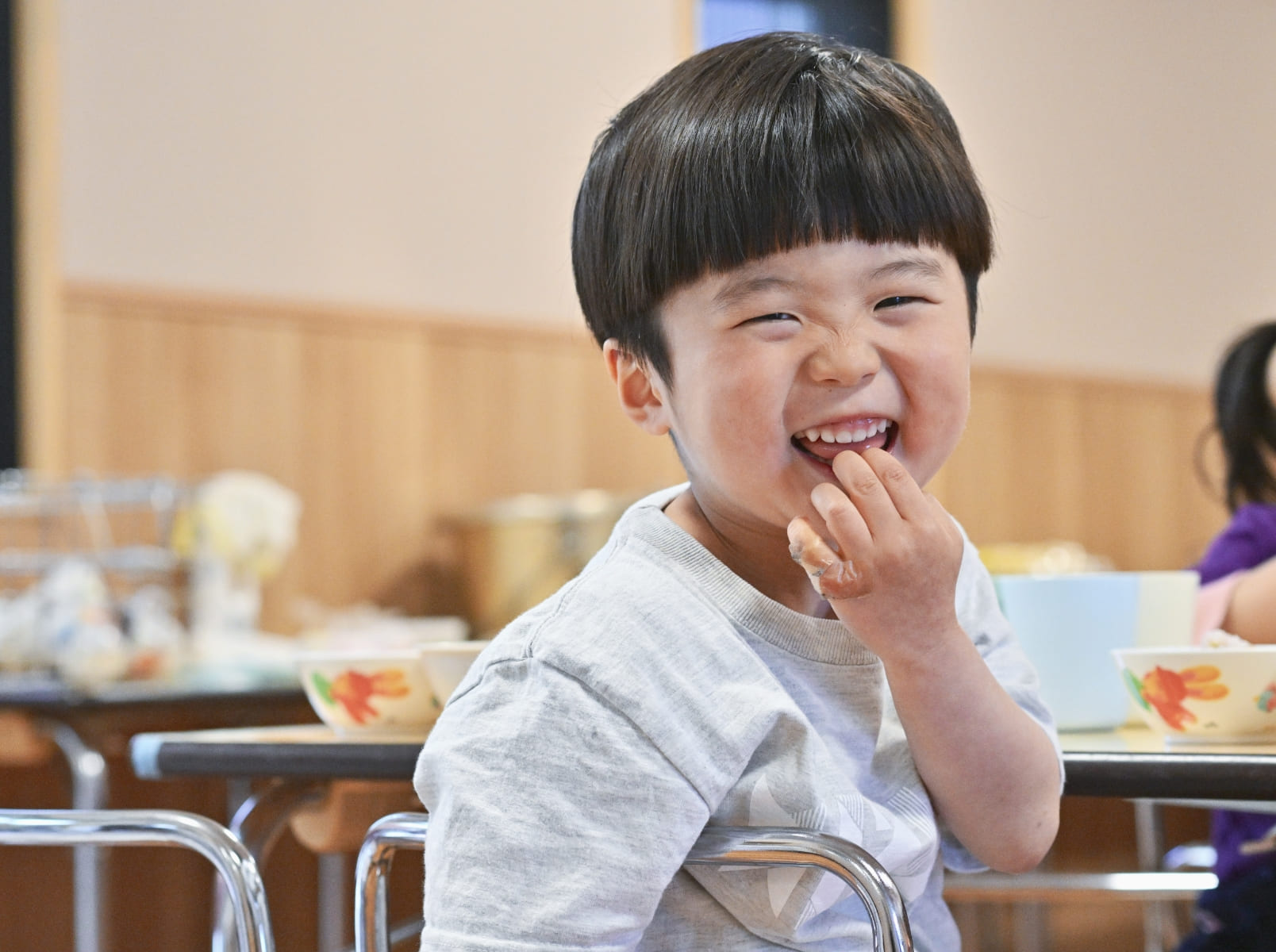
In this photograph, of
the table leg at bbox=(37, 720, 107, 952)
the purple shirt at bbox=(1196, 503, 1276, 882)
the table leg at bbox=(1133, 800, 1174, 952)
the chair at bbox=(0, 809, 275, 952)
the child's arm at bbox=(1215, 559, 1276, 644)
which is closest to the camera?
the chair at bbox=(0, 809, 275, 952)

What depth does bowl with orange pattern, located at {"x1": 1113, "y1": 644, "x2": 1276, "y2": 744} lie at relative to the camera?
1.03 meters

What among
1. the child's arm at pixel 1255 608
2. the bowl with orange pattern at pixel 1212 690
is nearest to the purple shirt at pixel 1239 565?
the child's arm at pixel 1255 608

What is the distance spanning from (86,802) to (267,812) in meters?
1.40

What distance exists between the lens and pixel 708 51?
0.93 m

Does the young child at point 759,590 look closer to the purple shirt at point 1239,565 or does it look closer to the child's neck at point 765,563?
the child's neck at point 765,563

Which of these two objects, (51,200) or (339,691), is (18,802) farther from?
(339,691)

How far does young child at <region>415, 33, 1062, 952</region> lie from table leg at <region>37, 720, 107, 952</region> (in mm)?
1851

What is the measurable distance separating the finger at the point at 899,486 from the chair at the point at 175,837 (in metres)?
0.50

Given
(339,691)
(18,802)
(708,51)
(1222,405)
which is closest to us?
(708,51)

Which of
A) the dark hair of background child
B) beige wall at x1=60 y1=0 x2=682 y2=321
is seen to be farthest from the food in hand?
beige wall at x1=60 y1=0 x2=682 y2=321

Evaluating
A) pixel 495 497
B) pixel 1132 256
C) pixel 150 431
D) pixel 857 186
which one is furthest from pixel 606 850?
pixel 1132 256

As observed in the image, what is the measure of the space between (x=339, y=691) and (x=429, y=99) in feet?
13.0

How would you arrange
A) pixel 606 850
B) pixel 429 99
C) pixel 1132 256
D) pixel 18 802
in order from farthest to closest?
1. pixel 1132 256
2. pixel 429 99
3. pixel 18 802
4. pixel 606 850

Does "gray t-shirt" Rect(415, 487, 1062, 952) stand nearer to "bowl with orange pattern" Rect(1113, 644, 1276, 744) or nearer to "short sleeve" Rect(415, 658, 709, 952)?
"short sleeve" Rect(415, 658, 709, 952)
